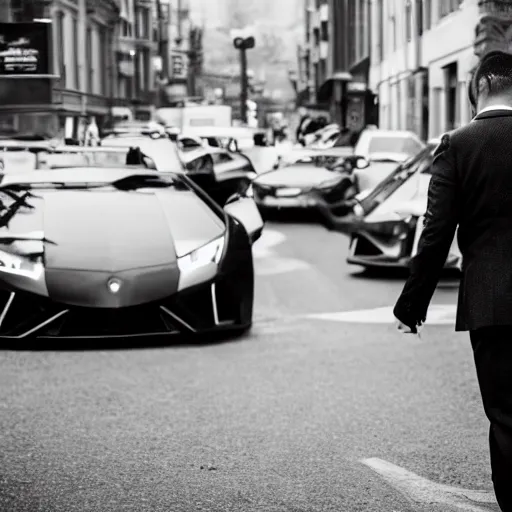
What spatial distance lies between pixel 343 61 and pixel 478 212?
82.5m

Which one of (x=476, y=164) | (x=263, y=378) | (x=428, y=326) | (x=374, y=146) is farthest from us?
(x=374, y=146)

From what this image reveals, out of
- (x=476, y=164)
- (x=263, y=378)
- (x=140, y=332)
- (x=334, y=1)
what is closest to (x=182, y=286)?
(x=140, y=332)

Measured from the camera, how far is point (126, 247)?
920 centimetres

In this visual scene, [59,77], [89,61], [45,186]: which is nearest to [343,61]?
[89,61]

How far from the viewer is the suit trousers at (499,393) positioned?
13.5 ft

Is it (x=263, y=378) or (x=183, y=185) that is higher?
(x=183, y=185)

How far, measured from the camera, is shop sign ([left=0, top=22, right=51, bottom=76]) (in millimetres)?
54031

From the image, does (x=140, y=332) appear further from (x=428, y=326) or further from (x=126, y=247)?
(x=428, y=326)

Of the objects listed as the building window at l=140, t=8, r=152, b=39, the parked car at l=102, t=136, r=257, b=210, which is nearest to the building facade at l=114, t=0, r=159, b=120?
the building window at l=140, t=8, r=152, b=39

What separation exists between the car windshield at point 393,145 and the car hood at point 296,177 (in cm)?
314

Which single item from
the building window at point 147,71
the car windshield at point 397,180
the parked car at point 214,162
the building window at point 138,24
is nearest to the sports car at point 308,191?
the parked car at point 214,162

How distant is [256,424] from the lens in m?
6.47

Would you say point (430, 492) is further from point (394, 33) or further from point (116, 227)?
point (394, 33)

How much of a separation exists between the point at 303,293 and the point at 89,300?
12.4ft
